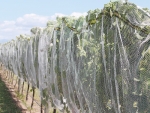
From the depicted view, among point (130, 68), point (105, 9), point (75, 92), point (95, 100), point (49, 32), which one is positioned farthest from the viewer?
point (49, 32)

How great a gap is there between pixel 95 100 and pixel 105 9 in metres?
1.17

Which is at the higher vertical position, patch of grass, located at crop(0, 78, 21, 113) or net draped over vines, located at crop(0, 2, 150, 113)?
net draped over vines, located at crop(0, 2, 150, 113)

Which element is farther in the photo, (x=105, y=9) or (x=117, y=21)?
(x=105, y=9)

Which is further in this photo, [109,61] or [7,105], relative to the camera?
[7,105]

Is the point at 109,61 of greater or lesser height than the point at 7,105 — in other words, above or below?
above

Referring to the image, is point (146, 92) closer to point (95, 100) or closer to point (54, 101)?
point (95, 100)

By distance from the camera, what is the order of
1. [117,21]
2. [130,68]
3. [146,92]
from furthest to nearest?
[117,21], [130,68], [146,92]

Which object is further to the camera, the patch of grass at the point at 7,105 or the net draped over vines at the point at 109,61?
the patch of grass at the point at 7,105

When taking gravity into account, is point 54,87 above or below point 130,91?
below

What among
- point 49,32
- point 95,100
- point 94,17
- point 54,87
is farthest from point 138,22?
point 49,32

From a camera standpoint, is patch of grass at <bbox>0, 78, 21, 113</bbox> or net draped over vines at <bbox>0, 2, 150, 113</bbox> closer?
net draped over vines at <bbox>0, 2, 150, 113</bbox>

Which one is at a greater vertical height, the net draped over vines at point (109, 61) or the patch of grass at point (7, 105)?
the net draped over vines at point (109, 61)

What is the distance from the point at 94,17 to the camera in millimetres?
3975

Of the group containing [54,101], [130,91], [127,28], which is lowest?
[54,101]
